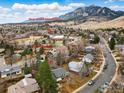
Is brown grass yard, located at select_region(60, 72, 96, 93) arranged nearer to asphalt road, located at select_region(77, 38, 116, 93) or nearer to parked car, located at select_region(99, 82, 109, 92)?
asphalt road, located at select_region(77, 38, 116, 93)

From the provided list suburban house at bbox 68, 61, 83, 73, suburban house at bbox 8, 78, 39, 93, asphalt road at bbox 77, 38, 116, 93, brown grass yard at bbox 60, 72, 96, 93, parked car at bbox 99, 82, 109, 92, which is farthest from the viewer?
suburban house at bbox 68, 61, 83, 73

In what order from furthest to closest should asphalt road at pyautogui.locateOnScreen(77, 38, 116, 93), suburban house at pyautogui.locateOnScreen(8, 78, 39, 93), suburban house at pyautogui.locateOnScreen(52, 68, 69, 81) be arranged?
suburban house at pyautogui.locateOnScreen(52, 68, 69, 81), asphalt road at pyautogui.locateOnScreen(77, 38, 116, 93), suburban house at pyautogui.locateOnScreen(8, 78, 39, 93)

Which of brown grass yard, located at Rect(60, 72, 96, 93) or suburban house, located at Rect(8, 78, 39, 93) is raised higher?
suburban house, located at Rect(8, 78, 39, 93)

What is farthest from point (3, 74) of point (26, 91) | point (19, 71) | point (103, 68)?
point (103, 68)

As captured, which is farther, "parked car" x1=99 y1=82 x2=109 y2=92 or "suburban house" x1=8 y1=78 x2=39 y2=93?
"parked car" x1=99 y1=82 x2=109 y2=92

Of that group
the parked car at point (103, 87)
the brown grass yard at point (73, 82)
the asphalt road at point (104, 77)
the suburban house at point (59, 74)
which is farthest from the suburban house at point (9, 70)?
the parked car at point (103, 87)

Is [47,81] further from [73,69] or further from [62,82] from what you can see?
[73,69]

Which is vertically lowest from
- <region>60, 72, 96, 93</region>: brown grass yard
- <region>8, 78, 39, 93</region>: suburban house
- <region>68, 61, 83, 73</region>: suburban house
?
<region>60, 72, 96, 93</region>: brown grass yard

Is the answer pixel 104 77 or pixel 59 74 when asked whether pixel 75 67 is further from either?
pixel 104 77

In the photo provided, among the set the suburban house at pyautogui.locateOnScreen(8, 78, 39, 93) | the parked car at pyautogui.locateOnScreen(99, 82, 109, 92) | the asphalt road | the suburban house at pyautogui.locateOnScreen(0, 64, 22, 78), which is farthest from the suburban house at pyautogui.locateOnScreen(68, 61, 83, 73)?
the suburban house at pyautogui.locateOnScreen(8, 78, 39, 93)

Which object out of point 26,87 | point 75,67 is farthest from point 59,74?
point 26,87

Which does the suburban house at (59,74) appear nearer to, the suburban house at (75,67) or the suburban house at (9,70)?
the suburban house at (75,67)
